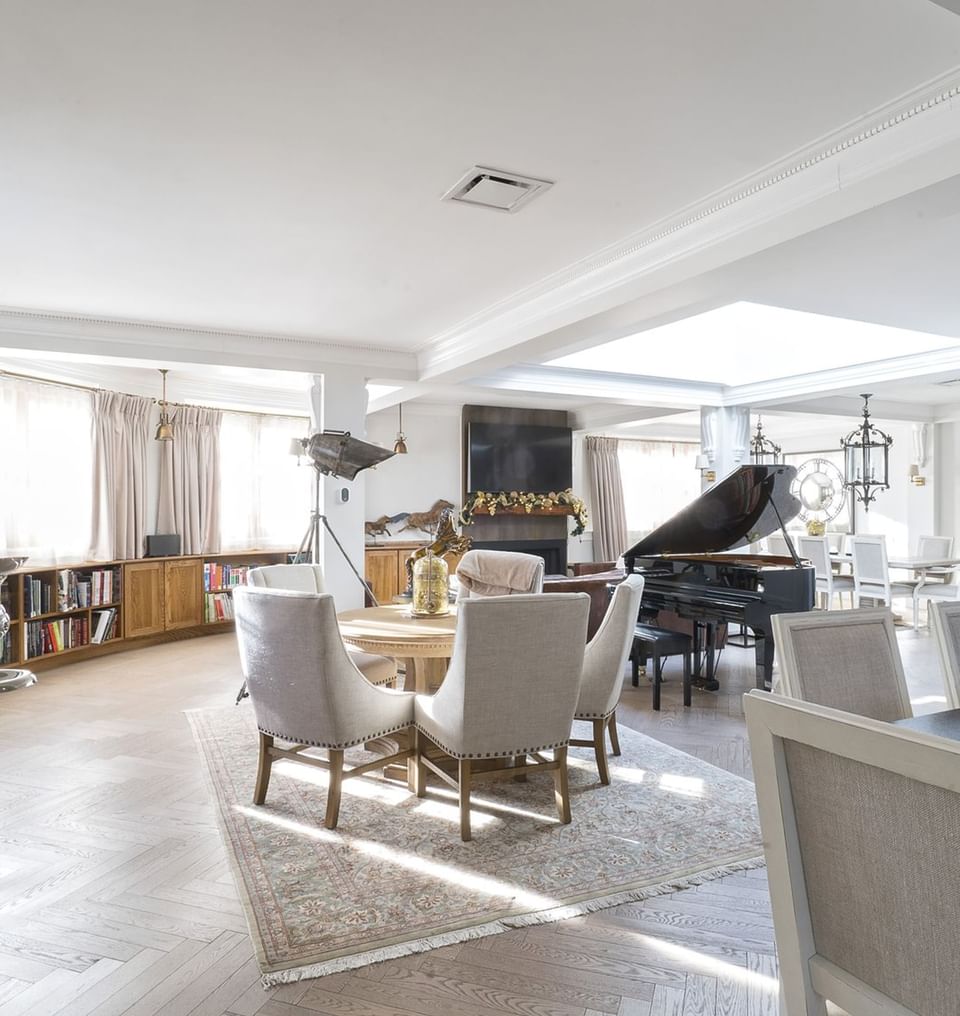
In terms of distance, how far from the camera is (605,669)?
3.35 m

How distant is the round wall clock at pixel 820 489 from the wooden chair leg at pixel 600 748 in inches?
354

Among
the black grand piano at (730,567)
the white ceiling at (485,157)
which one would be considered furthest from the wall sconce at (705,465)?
the white ceiling at (485,157)

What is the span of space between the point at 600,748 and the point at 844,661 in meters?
1.37

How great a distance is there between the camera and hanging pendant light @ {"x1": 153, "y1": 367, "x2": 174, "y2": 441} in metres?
6.43

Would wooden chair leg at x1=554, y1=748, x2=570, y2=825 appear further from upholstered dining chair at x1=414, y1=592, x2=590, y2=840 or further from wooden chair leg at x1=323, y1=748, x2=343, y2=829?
wooden chair leg at x1=323, y1=748, x2=343, y2=829

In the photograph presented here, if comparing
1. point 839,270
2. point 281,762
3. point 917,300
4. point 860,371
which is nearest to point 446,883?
point 281,762

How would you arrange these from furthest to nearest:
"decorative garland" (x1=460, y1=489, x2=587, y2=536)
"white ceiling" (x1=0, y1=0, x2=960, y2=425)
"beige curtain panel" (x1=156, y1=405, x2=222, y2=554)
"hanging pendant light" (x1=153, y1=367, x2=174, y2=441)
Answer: "decorative garland" (x1=460, y1=489, x2=587, y2=536)
"beige curtain panel" (x1=156, y1=405, x2=222, y2=554)
"hanging pendant light" (x1=153, y1=367, x2=174, y2=441)
"white ceiling" (x1=0, y1=0, x2=960, y2=425)

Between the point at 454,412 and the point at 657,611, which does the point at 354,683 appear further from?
the point at 454,412

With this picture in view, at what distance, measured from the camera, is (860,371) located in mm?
6074

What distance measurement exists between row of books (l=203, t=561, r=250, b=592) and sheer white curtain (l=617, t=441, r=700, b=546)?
589 centimetres

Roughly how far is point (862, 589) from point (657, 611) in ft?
9.96

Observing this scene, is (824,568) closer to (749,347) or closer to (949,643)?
(749,347)

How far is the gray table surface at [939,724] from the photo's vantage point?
6.06 feet

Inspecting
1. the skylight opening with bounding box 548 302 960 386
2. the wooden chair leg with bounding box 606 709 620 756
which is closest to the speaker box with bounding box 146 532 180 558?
the skylight opening with bounding box 548 302 960 386
